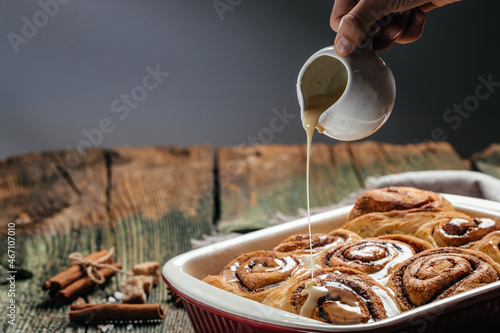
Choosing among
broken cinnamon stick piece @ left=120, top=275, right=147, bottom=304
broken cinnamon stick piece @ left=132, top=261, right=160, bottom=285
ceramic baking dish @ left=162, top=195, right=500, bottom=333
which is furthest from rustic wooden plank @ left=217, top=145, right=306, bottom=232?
ceramic baking dish @ left=162, top=195, right=500, bottom=333

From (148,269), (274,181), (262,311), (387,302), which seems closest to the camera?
(262,311)

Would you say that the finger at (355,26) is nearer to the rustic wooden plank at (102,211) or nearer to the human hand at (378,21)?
the human hand at (378,21)

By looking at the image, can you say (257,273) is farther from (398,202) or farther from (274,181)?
(274,181)

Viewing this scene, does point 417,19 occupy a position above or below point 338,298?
above

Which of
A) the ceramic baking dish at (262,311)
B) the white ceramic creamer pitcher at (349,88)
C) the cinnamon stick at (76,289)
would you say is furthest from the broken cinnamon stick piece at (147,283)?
the white ceramic creamer pitcher at (349,88)

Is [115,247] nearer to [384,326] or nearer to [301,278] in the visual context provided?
[301,278]

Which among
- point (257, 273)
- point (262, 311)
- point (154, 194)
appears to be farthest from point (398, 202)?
point (154, 194)
